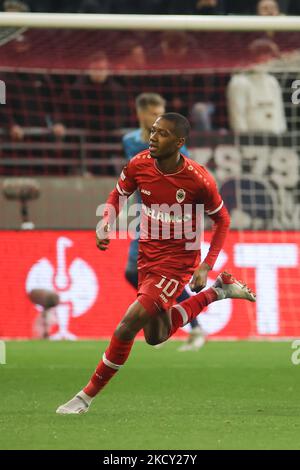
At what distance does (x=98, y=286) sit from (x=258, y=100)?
3244 millimetres

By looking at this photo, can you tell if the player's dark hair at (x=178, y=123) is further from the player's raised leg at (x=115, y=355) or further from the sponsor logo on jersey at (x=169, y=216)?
the player's raised leg at (x=115, y=355)

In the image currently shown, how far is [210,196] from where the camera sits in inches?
294

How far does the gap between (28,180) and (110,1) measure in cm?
327

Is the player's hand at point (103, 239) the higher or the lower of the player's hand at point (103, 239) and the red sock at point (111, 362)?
the higher

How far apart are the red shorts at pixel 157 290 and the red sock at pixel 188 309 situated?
241 millimetres

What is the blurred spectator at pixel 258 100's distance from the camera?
1397 centimetres

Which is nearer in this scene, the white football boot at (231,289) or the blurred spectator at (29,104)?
the white football boot at (231,289)

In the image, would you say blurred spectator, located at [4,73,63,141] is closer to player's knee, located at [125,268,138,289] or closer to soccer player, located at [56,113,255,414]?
player's knee, located at [125,268,138,289]

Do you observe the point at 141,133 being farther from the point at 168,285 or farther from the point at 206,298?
the point at 168,285

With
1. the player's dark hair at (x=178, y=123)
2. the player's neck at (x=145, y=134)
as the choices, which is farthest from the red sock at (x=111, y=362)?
the player's neck at (x=145, y=134)

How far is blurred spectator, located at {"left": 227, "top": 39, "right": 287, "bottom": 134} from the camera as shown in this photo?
1397 cm

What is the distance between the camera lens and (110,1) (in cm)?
1520
